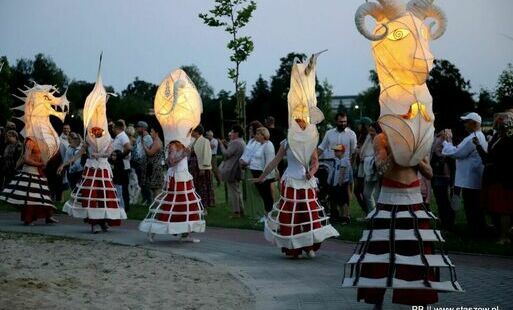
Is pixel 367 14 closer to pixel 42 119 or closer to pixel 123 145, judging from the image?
pixel 42 119

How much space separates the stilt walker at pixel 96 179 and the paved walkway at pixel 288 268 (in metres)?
0.43

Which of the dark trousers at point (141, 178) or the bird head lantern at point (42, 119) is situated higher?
the bird head lantern at point (42, 119)

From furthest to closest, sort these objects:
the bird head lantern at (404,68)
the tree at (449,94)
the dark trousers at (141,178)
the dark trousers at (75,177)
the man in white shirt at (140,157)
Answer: the tree at (449,94) → the dark trousers at (75,177) → the dark trousers at (141,178) → the man in white shirt at (140,157) → the bird head lantern at (404,68)

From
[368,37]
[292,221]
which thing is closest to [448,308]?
[368,37]

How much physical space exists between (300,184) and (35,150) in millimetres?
6412

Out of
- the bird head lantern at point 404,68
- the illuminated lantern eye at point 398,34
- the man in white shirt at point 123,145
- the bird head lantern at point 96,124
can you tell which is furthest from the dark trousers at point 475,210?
the man in white shirt at point 123,145

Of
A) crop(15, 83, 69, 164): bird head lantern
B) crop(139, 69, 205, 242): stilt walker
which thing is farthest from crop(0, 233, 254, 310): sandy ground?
crop(15, 83, 69, 164): bird head lantern

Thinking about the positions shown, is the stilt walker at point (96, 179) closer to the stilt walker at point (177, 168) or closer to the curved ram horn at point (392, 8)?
the stilt walker at point (177, 168)

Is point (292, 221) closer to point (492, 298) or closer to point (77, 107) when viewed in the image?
point (492, 298)

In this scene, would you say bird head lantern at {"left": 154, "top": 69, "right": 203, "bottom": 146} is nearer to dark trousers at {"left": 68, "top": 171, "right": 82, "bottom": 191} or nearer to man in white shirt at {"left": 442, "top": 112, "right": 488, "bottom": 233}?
man in white shirt at {"left": 442, "top": 112, "right": 488, "bottom": 233}

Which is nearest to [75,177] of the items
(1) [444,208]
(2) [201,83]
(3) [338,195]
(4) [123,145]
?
(4) [123,145]

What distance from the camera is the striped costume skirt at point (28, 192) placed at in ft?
46.3

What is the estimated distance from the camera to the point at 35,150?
1410 centimetres

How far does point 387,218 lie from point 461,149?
20.2 feet
